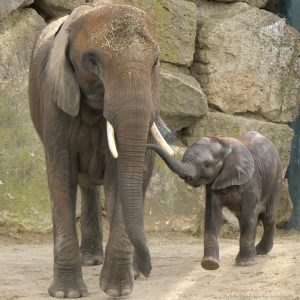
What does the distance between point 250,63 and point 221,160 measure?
14.8 feet

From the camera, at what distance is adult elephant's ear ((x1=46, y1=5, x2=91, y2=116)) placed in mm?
6488

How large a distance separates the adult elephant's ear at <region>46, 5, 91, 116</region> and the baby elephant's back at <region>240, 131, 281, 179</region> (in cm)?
234

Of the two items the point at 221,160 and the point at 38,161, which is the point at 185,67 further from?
the point at 221,160

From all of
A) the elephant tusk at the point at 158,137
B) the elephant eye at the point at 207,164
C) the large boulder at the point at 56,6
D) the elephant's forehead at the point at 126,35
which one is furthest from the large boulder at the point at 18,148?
the elephant's forehead at the point at 126,35

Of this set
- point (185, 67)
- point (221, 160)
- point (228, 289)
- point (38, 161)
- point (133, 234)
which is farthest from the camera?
point (185, 67)

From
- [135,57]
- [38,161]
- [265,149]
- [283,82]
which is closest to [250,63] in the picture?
[283,82]

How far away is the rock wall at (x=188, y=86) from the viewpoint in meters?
10.8

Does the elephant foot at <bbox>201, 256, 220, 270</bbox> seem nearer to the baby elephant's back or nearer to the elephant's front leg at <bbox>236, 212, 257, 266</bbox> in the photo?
the elephant's front leg at <bbox>236, 212, 257, 266</bbox>

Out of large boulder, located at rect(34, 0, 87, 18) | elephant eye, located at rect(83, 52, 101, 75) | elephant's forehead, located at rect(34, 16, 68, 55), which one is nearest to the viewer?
elephant eye, located at rect(83, 52, 101, 75)

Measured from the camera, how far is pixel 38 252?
959cm

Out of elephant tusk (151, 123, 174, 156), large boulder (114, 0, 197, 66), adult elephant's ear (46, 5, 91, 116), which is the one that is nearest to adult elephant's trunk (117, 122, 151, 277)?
elephant tusk (151, 123, 174, 156)

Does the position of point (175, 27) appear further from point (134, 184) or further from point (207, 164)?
point (134, 184)

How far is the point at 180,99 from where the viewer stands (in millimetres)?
11820

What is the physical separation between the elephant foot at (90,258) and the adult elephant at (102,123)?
4.05 ft
